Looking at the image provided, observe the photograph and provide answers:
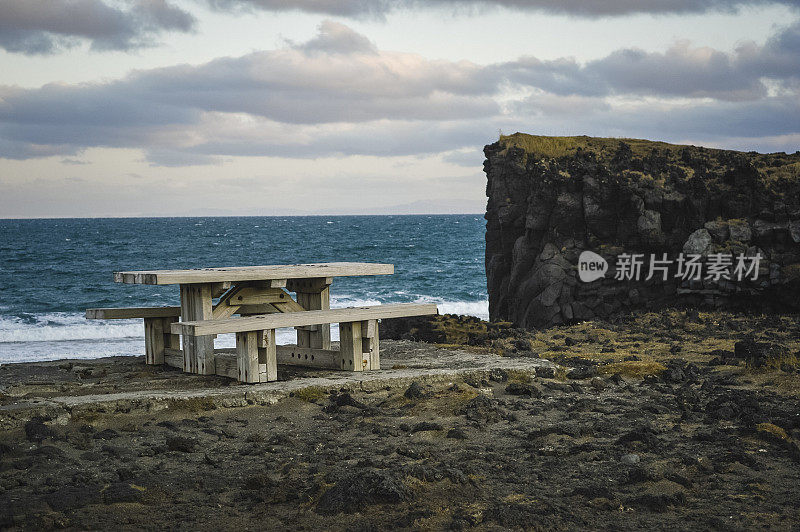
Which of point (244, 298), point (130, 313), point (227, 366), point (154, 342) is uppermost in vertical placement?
point (244, 298)

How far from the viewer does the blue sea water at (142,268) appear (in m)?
25.5

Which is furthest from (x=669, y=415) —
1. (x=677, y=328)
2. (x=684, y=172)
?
(x=684, y=172)

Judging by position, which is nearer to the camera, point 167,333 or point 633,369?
point 633,369

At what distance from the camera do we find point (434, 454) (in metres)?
5.80

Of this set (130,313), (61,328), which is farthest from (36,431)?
(61,328)

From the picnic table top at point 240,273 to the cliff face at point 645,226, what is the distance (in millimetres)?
11825

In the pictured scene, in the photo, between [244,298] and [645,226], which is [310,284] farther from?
[645,226]

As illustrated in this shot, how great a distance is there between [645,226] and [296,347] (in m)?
13.3

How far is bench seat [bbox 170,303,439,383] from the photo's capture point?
796 cm

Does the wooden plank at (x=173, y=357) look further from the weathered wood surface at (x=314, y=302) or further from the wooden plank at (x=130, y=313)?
the weathered wood surface at (x=314, y=302)

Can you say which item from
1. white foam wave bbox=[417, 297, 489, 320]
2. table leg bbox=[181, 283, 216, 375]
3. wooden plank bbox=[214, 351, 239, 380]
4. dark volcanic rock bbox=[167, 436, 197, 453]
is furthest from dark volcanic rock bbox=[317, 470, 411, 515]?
white foam wave bbox=[417, 297, 489, 320]

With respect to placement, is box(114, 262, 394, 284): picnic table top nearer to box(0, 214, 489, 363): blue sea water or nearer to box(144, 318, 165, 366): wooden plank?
box(144, 318, 165, 366): wooden plank

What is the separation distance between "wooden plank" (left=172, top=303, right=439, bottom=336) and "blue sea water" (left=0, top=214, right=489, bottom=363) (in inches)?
473

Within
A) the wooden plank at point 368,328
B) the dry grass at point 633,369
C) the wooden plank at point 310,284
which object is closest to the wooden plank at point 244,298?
the wooden plank at point 310,284
